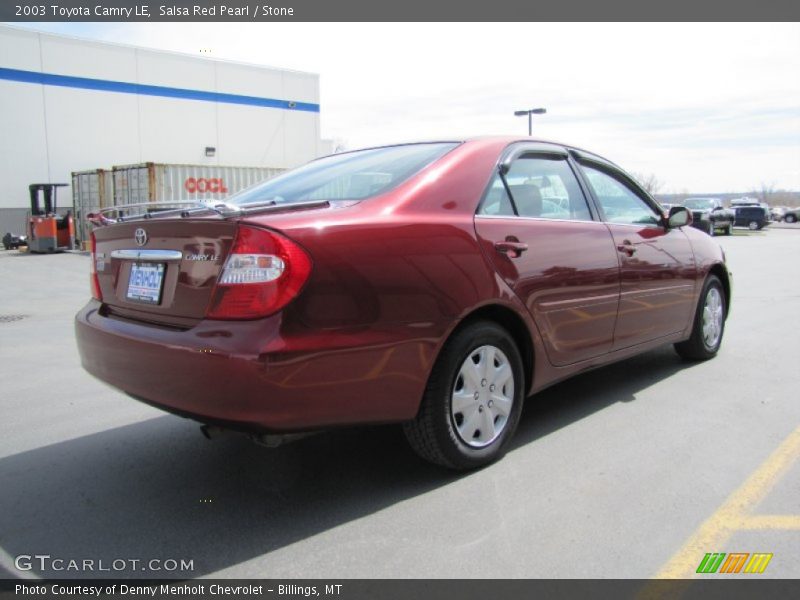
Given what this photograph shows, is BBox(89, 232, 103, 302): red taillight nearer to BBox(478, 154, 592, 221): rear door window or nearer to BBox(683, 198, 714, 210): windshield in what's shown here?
BBox(478, 154, 592, 221): rear door window

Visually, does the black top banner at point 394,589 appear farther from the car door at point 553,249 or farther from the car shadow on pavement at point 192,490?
the car door at point 553,249

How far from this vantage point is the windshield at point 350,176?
Answer: 10.6ft

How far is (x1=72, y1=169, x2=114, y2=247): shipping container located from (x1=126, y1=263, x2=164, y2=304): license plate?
63.9 ft

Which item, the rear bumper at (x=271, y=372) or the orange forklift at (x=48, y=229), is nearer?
the rear bumper at (x=271, y=372)

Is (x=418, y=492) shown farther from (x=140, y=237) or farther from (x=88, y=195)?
(x=88, y=195)

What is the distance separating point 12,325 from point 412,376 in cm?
687

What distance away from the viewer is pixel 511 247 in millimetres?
3336

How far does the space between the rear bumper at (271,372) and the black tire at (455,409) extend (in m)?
0.12

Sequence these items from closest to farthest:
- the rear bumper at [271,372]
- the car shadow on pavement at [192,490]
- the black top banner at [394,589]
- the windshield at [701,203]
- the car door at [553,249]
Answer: the black top banner at [394,589]
the rear bumper at [271,372]
the car shadow on pavement at [192,490]
the car door at [553,249]
the windshield at [701,203]

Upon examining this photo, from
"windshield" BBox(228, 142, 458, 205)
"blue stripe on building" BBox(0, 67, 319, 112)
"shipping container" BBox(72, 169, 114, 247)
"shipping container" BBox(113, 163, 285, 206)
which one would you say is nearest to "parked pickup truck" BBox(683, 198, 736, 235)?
"blue stripe on building" BBox(0, 67, 319, 112)

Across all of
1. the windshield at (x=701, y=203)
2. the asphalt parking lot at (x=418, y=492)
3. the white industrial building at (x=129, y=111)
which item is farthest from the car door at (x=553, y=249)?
the windshield at (x=701, y=203)

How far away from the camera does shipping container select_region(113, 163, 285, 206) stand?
19.2m

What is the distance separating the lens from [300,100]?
3341 centimetres

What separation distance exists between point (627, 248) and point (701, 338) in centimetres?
157
